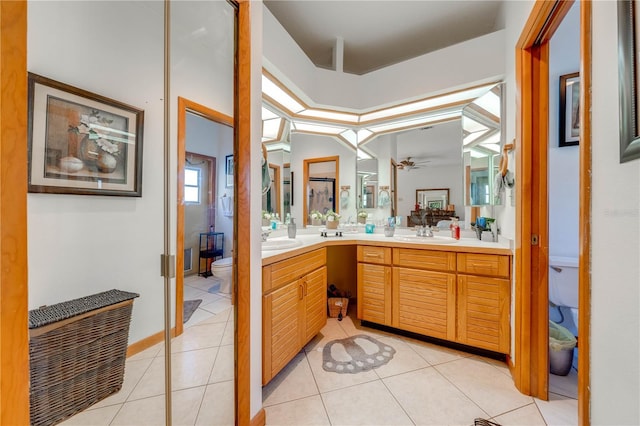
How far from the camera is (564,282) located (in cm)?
194

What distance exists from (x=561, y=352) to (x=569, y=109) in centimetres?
194

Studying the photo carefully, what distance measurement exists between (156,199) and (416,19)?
2552mm

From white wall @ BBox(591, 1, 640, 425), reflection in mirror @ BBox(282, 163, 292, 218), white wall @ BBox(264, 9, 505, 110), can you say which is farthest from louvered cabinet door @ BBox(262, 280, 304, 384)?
white wall @ BBox(264, 9, 505, 110)

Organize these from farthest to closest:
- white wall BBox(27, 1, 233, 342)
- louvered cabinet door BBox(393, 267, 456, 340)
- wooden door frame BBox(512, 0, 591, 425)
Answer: louvered cabinet door BBox(393, 267, 456, 340)
wooden door frame BBox(512, 0, 591, 425)
white wall BBox(27, 1, 233, 342)

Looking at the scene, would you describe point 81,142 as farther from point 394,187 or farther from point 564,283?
point 564,283

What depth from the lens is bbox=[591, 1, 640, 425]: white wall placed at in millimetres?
653

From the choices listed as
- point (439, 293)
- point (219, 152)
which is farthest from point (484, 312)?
point (219, 152)

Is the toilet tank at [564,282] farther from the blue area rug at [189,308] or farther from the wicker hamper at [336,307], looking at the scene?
the blue area rug at [189,308]

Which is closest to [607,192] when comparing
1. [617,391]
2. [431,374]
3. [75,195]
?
[617,391]

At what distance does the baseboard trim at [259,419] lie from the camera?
1217mm

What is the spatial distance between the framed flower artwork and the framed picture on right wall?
121 inches

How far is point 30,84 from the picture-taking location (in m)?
0.62

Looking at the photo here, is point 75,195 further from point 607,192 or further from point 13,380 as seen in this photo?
point 607,192

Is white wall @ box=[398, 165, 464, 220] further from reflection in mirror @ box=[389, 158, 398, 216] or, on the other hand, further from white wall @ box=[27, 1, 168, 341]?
white wall @ box=[27, 1, 168, 341]
